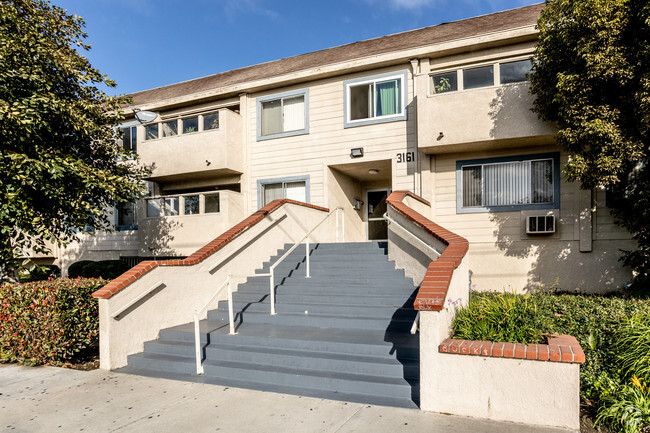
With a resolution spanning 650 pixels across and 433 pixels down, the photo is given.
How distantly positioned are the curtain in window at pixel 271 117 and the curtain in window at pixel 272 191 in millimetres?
1711

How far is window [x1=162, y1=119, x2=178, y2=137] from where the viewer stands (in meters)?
13.8

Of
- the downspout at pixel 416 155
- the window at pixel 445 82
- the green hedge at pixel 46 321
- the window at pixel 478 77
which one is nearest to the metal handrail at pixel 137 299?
the green hedge at pixel 46 321

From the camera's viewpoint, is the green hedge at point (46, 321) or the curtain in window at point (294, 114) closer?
the green hedge at point (46, 321)

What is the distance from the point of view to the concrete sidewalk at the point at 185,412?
4.15 meters

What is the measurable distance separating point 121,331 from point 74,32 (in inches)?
262

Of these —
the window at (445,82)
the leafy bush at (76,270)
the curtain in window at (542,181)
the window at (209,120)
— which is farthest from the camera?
the leafy bush at (76,270)

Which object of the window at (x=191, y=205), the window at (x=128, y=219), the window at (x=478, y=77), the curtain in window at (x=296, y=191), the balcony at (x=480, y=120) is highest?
the window at (x=478, y=77)

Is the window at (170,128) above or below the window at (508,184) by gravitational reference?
above

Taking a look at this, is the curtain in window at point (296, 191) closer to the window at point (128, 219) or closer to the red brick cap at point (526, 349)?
the window at point (128, 219)

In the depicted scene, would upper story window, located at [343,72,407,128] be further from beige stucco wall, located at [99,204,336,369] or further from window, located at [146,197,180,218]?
window, located at [146,197,180,218]

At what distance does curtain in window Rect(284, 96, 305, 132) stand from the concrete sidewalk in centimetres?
900

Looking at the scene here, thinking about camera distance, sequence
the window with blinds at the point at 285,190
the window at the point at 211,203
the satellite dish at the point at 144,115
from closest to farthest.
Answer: the satellite dish at the point at 144,115 < the window at the point at 211,203 < the window with blinds at the point at 285,190

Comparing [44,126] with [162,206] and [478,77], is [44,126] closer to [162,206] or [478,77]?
[162,206]

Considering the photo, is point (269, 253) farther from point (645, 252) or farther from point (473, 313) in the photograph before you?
point (645, 252)
